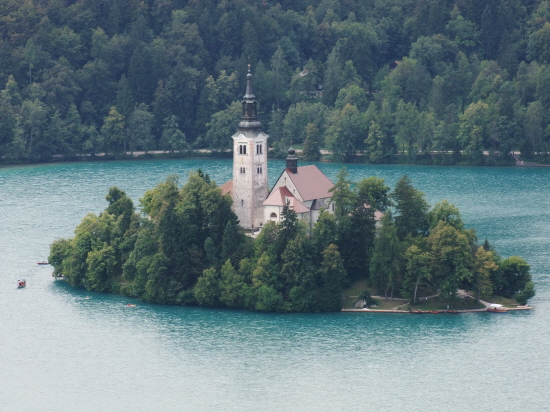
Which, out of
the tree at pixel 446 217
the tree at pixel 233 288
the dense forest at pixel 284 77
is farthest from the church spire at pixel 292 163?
the dense forest at pixel 284 77

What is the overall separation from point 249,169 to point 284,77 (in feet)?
243

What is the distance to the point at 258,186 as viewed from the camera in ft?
Result: 329

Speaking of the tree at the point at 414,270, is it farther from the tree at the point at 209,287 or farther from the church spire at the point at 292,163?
the tree at the point at 209,287

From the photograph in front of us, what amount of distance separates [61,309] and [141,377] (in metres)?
15.4

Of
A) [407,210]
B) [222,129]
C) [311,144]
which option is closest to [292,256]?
[407,210]

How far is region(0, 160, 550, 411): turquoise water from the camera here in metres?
79.1

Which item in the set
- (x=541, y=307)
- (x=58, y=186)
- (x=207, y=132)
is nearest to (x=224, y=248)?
(x=541, y=307)

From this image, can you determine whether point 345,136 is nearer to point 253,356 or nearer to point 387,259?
point 387,259

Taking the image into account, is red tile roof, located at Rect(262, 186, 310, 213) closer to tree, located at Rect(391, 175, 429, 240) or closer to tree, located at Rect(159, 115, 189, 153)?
tree, located at Rect(391, 175, 429, 240)

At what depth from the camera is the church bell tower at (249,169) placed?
3922 inches

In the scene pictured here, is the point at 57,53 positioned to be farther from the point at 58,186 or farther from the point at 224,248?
the point at 224,248

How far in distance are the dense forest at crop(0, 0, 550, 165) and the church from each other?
188 ft

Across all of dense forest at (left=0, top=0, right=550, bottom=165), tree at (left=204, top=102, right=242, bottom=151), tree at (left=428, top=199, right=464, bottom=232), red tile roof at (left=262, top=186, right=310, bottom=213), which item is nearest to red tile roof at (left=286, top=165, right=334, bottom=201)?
red tile roof at (left=262, top=186, right=310, bottom=213)

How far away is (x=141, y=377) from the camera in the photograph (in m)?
83.1
